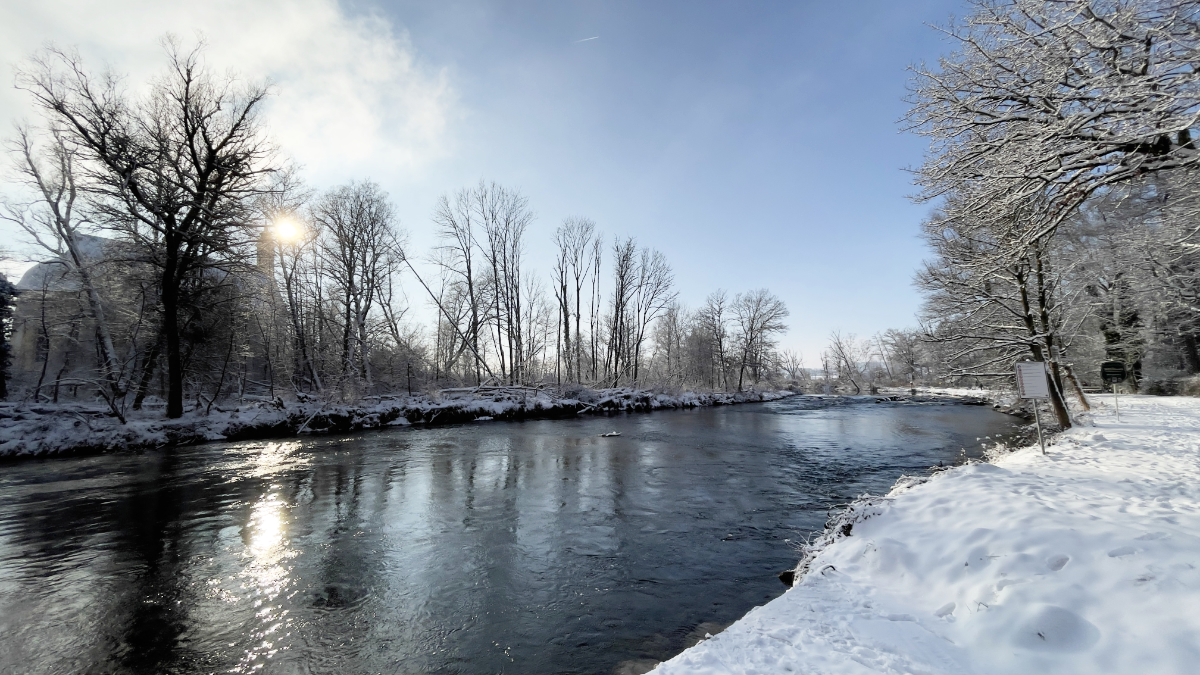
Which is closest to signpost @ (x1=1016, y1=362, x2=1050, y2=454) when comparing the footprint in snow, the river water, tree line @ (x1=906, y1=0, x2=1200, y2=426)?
tree line @ (x1=906, y1=0, x2=1200, y2=426)

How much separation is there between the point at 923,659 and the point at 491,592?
3878 millimetres

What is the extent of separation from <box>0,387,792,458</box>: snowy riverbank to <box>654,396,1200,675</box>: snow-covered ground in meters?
17.4

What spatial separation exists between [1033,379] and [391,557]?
35.6 ft

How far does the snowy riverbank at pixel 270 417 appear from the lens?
12.1 m

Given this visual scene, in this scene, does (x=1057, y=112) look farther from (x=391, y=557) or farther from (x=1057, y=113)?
(x=391, y=557)

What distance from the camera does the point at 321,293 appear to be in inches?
976

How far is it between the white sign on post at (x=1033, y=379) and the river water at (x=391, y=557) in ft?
10.4

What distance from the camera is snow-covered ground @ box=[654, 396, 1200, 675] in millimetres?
2615

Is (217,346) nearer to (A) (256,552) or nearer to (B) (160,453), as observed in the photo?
(B) (160,453)

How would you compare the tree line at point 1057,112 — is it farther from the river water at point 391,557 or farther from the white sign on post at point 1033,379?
the river water at point 391,557

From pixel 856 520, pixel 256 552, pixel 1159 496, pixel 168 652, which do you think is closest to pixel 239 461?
pixel 256 552

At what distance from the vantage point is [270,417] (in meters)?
16.4

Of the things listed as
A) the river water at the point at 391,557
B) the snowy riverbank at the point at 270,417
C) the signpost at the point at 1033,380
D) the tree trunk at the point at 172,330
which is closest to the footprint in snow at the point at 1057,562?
the river water at the point at 391,557

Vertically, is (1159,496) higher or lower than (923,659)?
higher
